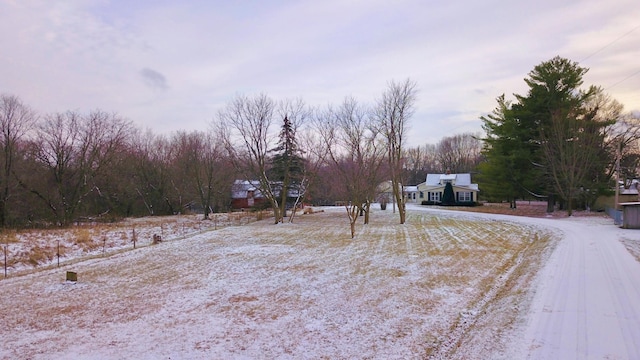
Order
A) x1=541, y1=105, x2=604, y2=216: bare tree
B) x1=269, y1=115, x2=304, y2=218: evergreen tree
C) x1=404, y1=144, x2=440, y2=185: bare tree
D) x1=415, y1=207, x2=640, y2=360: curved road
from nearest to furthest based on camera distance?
x1=415, y1=207, x2=640, y2=360: curved road
x1=541, y1=105, x2=604, y2=216: bare tree
x1=269, y1=115, x2=304, y2=218: evergreen tree
x1=404, y1=144, x2=440, y2=185: bare tree

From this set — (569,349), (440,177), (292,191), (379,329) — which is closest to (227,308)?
(379,329)

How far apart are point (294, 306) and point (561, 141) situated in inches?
1087

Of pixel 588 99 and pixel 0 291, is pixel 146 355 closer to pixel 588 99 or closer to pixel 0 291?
pixel 0 291

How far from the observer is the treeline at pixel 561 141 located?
28297 millimetres

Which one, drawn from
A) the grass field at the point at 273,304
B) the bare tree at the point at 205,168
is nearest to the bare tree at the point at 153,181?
the bare tree at the point at 205,168

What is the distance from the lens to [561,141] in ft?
91.1

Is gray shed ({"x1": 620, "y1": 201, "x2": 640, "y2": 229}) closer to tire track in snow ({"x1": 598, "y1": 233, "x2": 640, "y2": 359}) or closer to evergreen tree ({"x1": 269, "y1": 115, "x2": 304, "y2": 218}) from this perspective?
tire track in snow ({"x1": 598, "y1": 233, "x2": 640, "y2": 359})

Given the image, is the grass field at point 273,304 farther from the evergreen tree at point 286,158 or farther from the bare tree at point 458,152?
the bare tree at point 458,152

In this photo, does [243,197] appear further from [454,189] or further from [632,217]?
[632,217]

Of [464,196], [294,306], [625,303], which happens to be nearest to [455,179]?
[464,196]

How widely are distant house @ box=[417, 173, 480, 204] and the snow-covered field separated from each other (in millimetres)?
36404

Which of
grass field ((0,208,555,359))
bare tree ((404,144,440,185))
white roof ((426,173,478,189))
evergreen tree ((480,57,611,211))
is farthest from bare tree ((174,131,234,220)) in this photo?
bare tree ((404,144,440,185))

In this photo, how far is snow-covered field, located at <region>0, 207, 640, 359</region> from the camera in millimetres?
5391

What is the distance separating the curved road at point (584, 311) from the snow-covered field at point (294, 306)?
0.05 m
